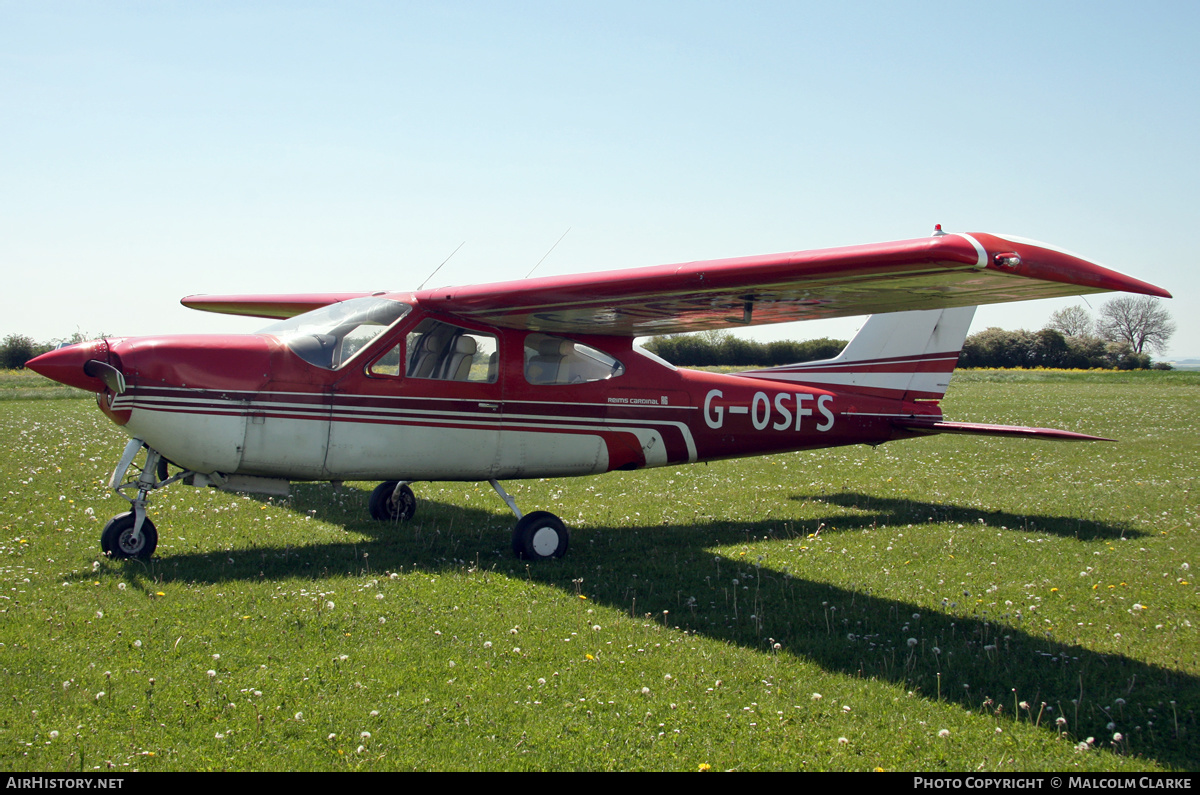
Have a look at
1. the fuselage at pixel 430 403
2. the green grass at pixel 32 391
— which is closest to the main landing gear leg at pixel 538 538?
the fuselage at pixel 430 403

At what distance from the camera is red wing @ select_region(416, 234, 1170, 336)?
5.23 metres

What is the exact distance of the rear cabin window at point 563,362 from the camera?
8.71 metres

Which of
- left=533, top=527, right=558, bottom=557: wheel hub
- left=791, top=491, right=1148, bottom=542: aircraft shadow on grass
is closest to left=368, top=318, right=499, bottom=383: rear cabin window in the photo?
left=533, top=527, right=558, bottom=557: wheel hub

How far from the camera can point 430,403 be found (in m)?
8.02

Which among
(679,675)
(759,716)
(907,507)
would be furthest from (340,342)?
(907,507)

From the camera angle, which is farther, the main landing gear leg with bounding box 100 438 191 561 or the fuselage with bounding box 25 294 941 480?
the main landing gear leg with bounding box 100 438 191 561

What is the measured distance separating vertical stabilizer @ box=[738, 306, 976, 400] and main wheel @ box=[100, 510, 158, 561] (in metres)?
7.24

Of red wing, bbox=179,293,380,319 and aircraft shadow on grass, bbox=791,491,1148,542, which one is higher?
red wing, bbox=179,293,380,319

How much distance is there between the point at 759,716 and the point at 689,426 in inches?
208

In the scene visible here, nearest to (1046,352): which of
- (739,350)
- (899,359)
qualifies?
(739,350)

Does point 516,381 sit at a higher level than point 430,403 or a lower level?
higher

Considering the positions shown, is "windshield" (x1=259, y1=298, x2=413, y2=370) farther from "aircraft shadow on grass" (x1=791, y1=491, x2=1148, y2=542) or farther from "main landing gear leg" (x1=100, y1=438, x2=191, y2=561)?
"aircraft shadow on grass" (x1=791, y1=491, x2=1148, y2=542)

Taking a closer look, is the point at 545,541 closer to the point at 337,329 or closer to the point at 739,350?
the point at 337,329
